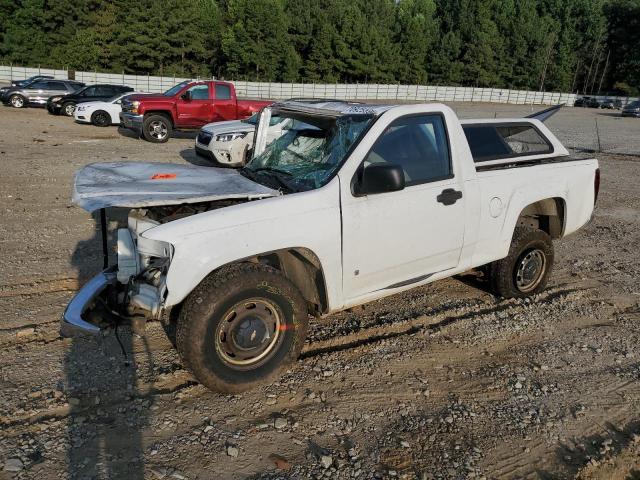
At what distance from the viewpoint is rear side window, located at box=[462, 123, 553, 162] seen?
16.2 feet

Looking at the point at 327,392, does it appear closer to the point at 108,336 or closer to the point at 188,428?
the point at 188,428

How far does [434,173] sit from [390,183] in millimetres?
821

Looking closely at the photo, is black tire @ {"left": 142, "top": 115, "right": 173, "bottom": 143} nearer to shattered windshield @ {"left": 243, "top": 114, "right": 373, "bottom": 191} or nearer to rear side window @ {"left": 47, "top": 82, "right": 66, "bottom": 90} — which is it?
rear side window @ {"left": 47, "top": 82, "right": 66, "bottom": 90}

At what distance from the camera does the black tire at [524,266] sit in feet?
16.9

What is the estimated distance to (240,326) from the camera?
359 cm

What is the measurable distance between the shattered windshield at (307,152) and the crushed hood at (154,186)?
22cm

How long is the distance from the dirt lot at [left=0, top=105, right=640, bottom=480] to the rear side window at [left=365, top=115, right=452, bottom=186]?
1.41 meters

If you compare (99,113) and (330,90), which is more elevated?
(330,90)

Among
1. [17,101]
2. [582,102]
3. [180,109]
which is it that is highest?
[582,102]

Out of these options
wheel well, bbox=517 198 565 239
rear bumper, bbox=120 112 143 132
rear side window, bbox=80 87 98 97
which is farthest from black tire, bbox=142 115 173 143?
wheel well, bbox=517 198 565 239

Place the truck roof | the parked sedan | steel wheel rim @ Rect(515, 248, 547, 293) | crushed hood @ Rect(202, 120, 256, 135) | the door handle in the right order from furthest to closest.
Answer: the parked sedan
crushed hood @ Rect(202, 120, 256, 135)
steel wheel rim @ Rect(515, 248, 547, 293)
the door handle
the truck roof

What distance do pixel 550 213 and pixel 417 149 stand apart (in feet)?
6.55

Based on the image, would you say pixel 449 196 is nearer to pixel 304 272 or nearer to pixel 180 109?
pixel 304 272

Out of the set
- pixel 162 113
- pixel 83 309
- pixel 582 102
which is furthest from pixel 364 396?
pixel 582 102
